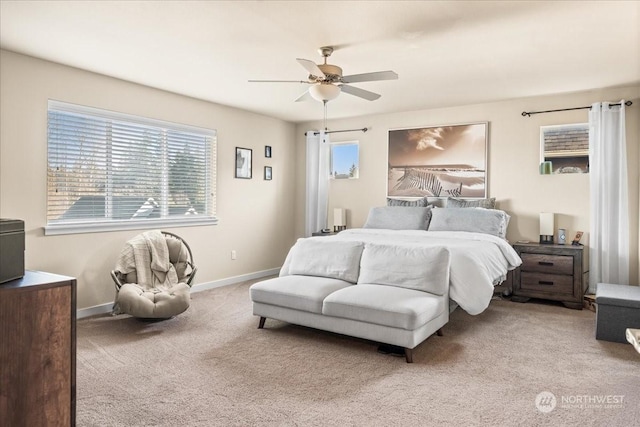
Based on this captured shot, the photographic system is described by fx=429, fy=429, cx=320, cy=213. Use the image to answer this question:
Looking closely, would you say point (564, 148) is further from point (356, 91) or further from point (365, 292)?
point (365, 292)

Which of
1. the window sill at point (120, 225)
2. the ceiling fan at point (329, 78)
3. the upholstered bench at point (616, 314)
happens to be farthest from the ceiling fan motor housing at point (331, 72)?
the upholstered bench at point (616, 314)

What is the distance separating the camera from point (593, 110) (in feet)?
15.7

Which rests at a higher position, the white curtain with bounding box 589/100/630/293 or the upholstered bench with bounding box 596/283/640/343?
the white curtain with bounding box 589/100/630/293

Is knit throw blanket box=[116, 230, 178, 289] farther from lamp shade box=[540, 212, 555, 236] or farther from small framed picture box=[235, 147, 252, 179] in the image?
lamp shade box=[540, 212, 555, 236]

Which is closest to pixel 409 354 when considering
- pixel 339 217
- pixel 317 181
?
pixel 339 217

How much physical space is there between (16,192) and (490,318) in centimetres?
454

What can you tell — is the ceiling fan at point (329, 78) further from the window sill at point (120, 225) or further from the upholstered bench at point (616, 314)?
the upholstered bench at point (616, 314)

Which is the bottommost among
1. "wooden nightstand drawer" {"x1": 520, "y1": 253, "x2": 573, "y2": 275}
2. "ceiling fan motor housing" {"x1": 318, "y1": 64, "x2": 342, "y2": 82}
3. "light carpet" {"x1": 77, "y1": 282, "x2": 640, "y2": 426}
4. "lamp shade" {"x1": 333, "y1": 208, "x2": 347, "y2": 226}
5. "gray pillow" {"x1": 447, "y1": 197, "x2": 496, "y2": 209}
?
"light carpet" {"x1": 77, "y1": 282, "x2": 640, "y2": 426}

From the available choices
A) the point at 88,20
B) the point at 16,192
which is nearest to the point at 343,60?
the point at 88,20

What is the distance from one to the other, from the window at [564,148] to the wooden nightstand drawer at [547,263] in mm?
1041

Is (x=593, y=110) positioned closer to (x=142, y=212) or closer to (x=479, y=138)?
(x=479, y=138)

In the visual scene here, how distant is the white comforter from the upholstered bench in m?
0.86

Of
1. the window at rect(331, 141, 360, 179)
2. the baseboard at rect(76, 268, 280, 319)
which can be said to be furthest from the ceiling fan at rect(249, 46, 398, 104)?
the window at rect(331, 141, 360, 179)

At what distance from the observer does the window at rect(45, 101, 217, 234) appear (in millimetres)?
4094
